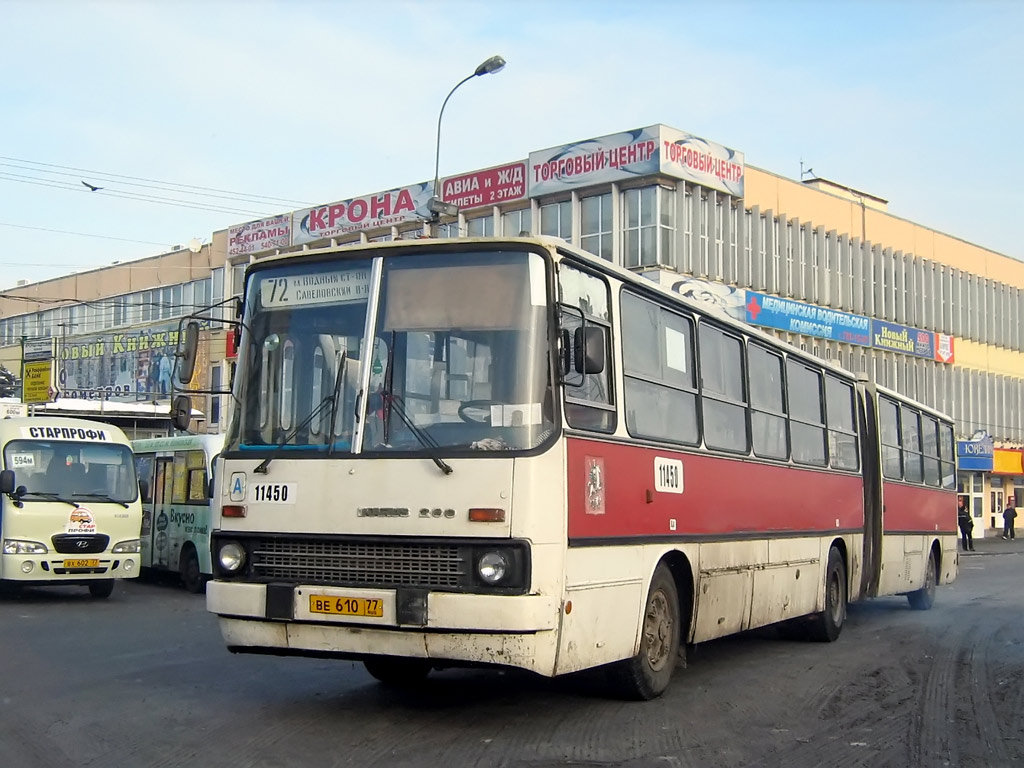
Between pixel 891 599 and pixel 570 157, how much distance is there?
71.2 ft

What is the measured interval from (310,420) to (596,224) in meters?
32.0

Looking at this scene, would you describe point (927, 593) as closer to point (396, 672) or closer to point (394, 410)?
point (396, 672)

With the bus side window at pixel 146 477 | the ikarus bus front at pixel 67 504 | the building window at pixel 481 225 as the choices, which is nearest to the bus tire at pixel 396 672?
the ikarus bus front at pixel 67 504

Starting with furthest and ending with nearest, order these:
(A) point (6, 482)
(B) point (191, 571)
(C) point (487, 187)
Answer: (C) point (487, 187) < (B) point (191, 571) < (A) point (6, 482)

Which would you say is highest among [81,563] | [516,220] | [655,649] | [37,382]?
[516,220]

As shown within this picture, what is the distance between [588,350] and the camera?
7559mm

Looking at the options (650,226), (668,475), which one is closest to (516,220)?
(650,226)

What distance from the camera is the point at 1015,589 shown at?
2303cm

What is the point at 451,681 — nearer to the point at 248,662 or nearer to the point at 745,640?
the point at 248,662

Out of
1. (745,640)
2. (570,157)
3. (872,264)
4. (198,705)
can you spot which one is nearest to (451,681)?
(198,705)

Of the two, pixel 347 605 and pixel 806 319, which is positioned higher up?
pixel 806 319

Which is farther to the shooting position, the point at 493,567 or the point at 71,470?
the point at 71,470

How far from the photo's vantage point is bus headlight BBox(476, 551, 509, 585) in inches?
285

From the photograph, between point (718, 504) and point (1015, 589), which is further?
point (1015, 589)
